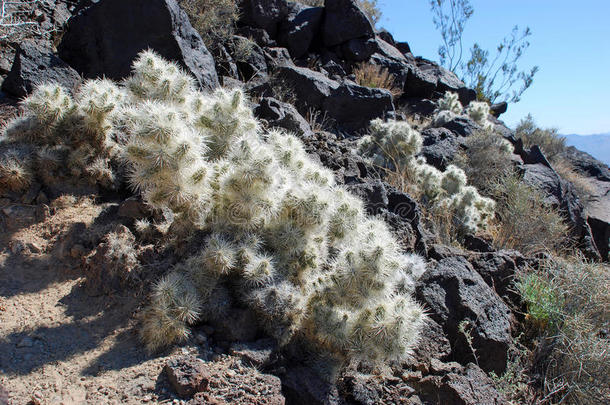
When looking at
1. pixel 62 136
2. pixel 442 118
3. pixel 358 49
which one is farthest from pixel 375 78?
pixel 62 136

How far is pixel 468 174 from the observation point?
320 inches

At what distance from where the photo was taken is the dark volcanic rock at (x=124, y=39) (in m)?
5.90

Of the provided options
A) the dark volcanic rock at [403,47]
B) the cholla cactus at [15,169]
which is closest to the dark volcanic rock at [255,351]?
the cholla cactus at [15,169]

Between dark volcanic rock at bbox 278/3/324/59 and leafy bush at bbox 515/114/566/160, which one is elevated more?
leafy bush at bbox 515/114/566/160

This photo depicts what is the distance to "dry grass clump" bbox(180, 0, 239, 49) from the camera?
26.7 ft

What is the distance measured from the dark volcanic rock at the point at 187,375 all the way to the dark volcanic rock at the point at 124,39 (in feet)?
13.7

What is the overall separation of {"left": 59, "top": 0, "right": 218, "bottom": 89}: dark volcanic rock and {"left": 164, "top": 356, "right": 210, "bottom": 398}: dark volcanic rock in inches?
165

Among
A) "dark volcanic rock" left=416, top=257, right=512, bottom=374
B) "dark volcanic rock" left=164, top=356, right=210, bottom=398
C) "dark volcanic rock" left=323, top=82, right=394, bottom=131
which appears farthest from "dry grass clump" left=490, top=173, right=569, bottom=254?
"dark volcanic rock" left=164, top=356, right=210, bottom=398

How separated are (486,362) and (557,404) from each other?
2.39 feet

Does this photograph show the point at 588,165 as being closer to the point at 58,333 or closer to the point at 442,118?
the point at 442,118

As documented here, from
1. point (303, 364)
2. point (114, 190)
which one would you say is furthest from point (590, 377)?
point (114, 190)

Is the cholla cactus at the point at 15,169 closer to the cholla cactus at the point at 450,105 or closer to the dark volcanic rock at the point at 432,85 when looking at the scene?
the cholla cactus at the point at 450,105

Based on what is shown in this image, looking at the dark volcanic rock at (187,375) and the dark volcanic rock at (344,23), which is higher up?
the dark volcanic rock at (344,23)

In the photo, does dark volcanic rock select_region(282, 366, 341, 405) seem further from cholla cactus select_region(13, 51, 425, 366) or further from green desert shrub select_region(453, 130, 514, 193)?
green desert shrub select_region(453, 130, 514, 193)
